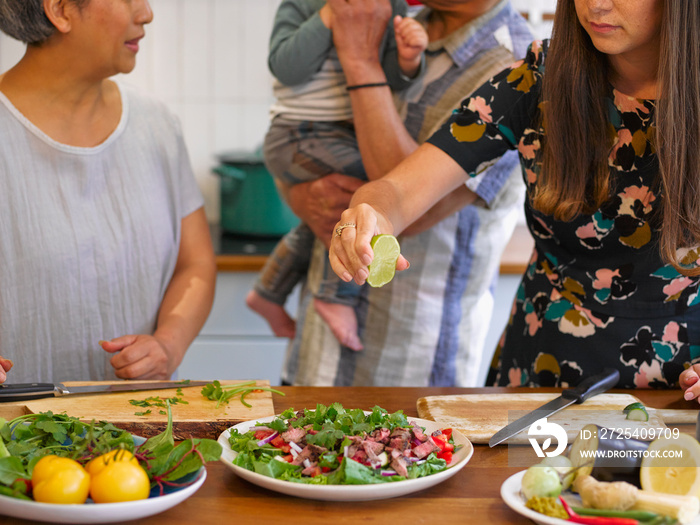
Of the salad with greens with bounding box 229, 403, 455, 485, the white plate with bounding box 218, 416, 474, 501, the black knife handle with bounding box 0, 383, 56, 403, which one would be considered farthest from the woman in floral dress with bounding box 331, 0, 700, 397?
the black knife handle with bounding box 0, 383, 56, 403

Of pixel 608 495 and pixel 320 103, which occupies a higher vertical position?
pixel 320 103

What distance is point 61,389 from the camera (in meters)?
1.07

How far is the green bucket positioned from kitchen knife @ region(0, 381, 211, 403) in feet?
5.97

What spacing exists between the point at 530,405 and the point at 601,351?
0.75ft

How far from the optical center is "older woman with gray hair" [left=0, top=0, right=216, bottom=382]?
137cm

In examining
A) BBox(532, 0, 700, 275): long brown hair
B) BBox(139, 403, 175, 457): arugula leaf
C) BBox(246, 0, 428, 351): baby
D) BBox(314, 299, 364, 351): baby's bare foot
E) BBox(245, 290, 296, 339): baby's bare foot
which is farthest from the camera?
BBox(245, 290, 296, 339): baby's bare foot

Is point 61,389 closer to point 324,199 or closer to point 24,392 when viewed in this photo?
point 24,392

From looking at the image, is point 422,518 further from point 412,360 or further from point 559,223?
point 412,360

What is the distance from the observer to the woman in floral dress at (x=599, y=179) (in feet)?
3.66

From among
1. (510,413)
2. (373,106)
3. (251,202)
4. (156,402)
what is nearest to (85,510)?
(156,402)

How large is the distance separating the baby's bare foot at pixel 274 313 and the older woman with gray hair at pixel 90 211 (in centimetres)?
66

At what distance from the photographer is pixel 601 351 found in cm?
128

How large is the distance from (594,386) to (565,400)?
0.06 m

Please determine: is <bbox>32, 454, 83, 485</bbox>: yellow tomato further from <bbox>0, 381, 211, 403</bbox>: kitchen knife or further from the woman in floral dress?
the woman in floral dress
